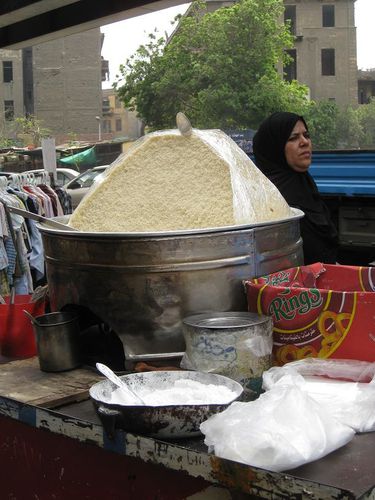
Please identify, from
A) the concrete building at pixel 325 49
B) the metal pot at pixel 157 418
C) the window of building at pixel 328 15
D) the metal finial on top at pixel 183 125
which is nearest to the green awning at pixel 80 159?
the metal finial on top at pixel 183 125

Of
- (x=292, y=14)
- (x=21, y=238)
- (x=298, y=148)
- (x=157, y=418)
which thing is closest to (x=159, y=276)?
(x=157, y=418)

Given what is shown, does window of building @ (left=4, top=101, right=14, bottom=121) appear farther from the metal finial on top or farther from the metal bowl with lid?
the metal bowl with lid

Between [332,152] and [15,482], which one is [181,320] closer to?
[15,482]

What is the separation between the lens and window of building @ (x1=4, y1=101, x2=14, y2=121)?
47869mm

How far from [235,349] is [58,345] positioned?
0.72m

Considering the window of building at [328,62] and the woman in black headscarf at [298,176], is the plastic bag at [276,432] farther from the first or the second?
the window of building at [328,62]

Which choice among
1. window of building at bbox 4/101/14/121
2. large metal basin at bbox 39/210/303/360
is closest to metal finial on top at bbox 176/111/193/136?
large metal basin at bbox 39/210/303/360

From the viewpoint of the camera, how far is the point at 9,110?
48875 mm

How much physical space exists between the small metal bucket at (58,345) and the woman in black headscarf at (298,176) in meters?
1.55

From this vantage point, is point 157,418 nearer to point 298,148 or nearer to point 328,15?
point 298,148

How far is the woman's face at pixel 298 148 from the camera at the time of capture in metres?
3.70

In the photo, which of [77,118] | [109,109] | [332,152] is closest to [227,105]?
[332,152]

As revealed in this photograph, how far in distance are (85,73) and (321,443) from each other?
159 feet

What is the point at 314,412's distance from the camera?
5.81 feet
